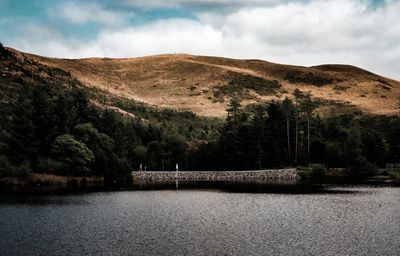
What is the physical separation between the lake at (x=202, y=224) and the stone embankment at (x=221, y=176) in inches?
1434

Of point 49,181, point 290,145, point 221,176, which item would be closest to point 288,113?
point 290,145

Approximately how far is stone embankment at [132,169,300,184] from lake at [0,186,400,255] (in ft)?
119

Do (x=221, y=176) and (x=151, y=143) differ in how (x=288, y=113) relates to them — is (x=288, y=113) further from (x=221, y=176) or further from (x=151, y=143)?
(x=151, y=143)

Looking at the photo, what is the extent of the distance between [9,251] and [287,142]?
90.4 meters

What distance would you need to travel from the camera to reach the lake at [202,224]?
3394 centimetres

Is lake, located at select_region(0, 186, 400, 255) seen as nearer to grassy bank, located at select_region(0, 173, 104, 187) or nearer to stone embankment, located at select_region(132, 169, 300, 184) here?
grassy bank, located at select_region(0, 173, 104, 187)

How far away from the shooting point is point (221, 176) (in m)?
105

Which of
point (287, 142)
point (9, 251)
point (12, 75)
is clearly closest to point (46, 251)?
point (9, 251)

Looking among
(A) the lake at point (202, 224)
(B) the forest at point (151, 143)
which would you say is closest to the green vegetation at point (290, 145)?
(B) the forest at point (151, 143)

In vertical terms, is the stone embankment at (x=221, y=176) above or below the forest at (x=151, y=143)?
below

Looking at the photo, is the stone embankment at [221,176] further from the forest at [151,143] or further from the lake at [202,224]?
the lake at [202,224]

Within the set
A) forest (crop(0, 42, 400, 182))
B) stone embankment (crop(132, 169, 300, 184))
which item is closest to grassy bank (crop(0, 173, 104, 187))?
forest (crop(0, 42, 400, 182))

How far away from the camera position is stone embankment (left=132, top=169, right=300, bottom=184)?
337 feet

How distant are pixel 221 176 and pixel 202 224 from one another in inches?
2433
